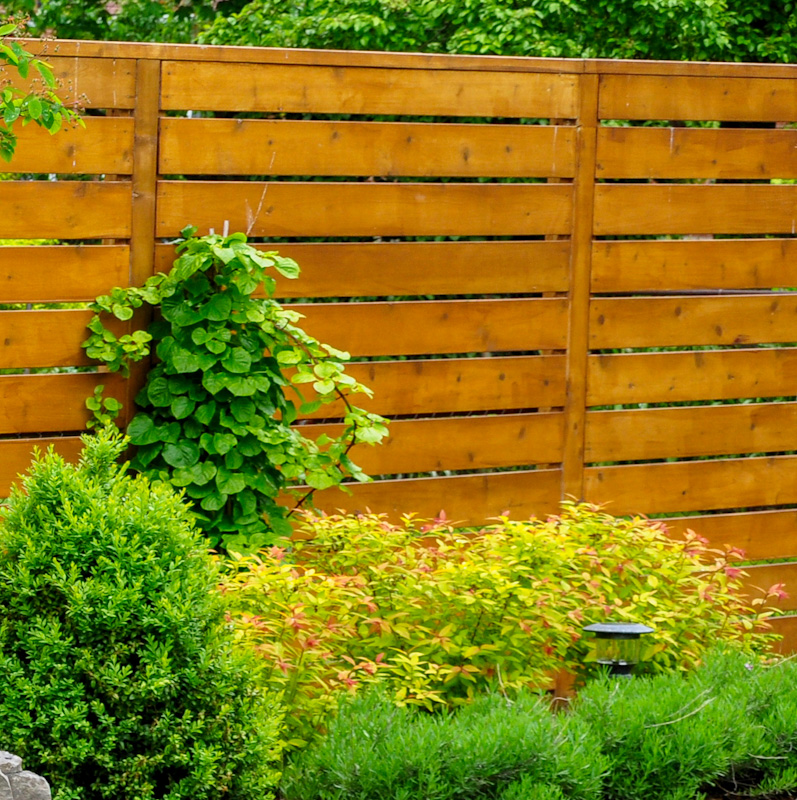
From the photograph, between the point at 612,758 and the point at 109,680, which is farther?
the point at 612,758

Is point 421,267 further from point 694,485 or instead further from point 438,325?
point 694,485

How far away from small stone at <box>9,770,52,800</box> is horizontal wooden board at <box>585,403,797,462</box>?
111 inches

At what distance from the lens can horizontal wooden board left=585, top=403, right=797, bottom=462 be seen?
482cm

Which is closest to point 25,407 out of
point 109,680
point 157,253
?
point 157,253

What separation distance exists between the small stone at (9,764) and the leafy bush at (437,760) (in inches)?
33.3

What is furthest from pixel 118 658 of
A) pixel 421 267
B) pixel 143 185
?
pixel 421 267

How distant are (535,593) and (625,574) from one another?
22.0 inches

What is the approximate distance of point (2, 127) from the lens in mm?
3699

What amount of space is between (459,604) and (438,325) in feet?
4.07

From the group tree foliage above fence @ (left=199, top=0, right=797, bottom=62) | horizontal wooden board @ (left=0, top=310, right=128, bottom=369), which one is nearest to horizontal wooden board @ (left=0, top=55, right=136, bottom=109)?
horizontal wooden board @ (left=0, top=310, right=128, bottom=369)

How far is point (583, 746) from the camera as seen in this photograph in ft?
10.4

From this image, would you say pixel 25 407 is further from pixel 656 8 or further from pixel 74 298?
pixel 656 8

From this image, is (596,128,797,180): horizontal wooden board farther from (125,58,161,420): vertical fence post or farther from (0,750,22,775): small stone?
(0,750,22,775): small stone

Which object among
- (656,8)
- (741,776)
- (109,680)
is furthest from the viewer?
(656,8)
